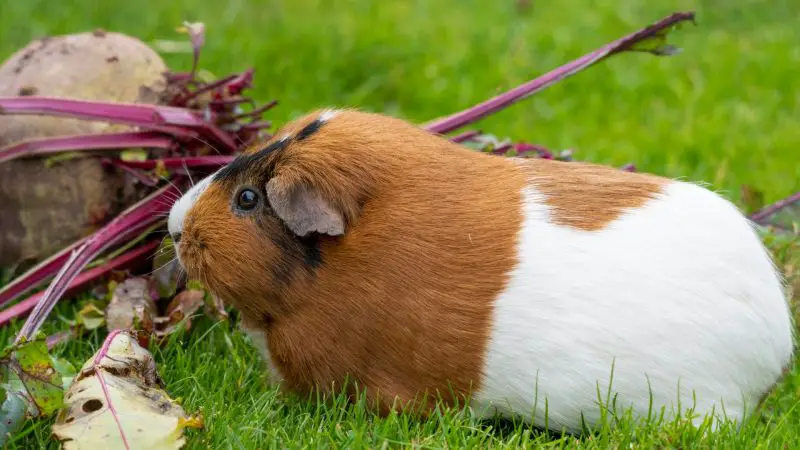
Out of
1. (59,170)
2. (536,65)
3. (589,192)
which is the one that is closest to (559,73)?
(589,192)

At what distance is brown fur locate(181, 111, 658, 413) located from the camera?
2285mm

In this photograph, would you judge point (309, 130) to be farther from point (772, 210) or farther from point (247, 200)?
point (772, 210)

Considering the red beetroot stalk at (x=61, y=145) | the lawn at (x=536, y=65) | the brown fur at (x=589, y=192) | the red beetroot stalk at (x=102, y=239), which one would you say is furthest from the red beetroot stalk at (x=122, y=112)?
the brown fur at (x=589, y=192)

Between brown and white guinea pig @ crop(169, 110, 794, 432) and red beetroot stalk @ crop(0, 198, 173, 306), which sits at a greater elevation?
brown and white guinea pig @ crop(169, 110, 794, 432)

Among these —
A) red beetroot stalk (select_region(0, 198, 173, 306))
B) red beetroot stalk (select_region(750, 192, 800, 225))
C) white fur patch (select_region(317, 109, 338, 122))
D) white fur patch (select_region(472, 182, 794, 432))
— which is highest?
white fur patch (select_region(317, 109, 338, 122))

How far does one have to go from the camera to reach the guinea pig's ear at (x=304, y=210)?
231 centimetres

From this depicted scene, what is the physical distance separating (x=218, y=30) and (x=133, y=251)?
9.57ft

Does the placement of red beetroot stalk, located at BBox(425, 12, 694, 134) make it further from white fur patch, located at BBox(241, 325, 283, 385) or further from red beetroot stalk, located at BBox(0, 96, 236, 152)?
white fur patch, located at BBox(241, 325, 283, 385)

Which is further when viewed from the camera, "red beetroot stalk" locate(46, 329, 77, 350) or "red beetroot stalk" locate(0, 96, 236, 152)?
"red beetroot stalk" locate(0, 96, 236, 152)

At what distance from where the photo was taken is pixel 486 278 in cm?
228

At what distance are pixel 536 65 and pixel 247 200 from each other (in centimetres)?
342

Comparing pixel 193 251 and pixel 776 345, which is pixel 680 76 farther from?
pixel 193 251

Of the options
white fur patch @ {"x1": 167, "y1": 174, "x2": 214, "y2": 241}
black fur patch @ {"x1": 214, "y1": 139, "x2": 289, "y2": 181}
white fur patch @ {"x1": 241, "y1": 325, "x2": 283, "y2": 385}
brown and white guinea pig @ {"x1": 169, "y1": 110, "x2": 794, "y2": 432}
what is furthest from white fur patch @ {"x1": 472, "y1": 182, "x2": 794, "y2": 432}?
white fur patch @ {"x1": 167, "y1": 174, "x2": 214, "y2": 241}

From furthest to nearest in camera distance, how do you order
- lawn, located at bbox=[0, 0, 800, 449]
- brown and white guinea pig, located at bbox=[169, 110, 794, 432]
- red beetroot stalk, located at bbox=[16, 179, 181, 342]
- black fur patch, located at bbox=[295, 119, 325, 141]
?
lawn, located at bbox=[0, 0, 800, 449]
red beetroot stalk, located at bbox=[16, 179, 181, 342]
black fur patch, located at bbox=[295, 119, 325, 141]
brown and white guinea pig, located at bbox=[169, 110, 794, 432]
